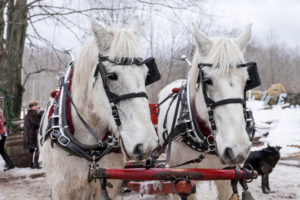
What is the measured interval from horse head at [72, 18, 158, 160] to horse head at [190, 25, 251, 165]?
535 mm

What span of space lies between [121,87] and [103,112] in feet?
0.92

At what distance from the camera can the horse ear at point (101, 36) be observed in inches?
92.7

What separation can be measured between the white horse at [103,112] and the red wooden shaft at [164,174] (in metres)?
0.12

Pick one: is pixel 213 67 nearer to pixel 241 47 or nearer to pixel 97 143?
pixel 241 47

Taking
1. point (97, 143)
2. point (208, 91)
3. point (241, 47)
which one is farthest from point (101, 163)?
point (241, 47)

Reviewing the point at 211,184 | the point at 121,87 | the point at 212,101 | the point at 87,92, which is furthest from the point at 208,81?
the point at 211,184

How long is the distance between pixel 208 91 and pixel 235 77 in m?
0.24

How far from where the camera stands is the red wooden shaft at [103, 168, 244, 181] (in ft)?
6.68

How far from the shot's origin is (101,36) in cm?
237

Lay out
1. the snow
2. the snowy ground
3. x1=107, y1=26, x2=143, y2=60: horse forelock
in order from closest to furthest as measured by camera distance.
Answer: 1. x1=107, y1=26, x2=143, y2=60: horse forelock
2. the snowy ground
3. the snow

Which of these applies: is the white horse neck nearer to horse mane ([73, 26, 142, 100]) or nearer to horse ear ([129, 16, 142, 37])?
horse mane ([73, 26, 142, 100])

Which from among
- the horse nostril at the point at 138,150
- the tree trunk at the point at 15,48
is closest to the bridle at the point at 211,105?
the horse nostril at the point at 138,150

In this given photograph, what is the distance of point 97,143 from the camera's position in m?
2.63

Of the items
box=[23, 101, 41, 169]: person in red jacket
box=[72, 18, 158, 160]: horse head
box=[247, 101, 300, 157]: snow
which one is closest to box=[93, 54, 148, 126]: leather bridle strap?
box=[72, 18, 158, 160]: horse head
